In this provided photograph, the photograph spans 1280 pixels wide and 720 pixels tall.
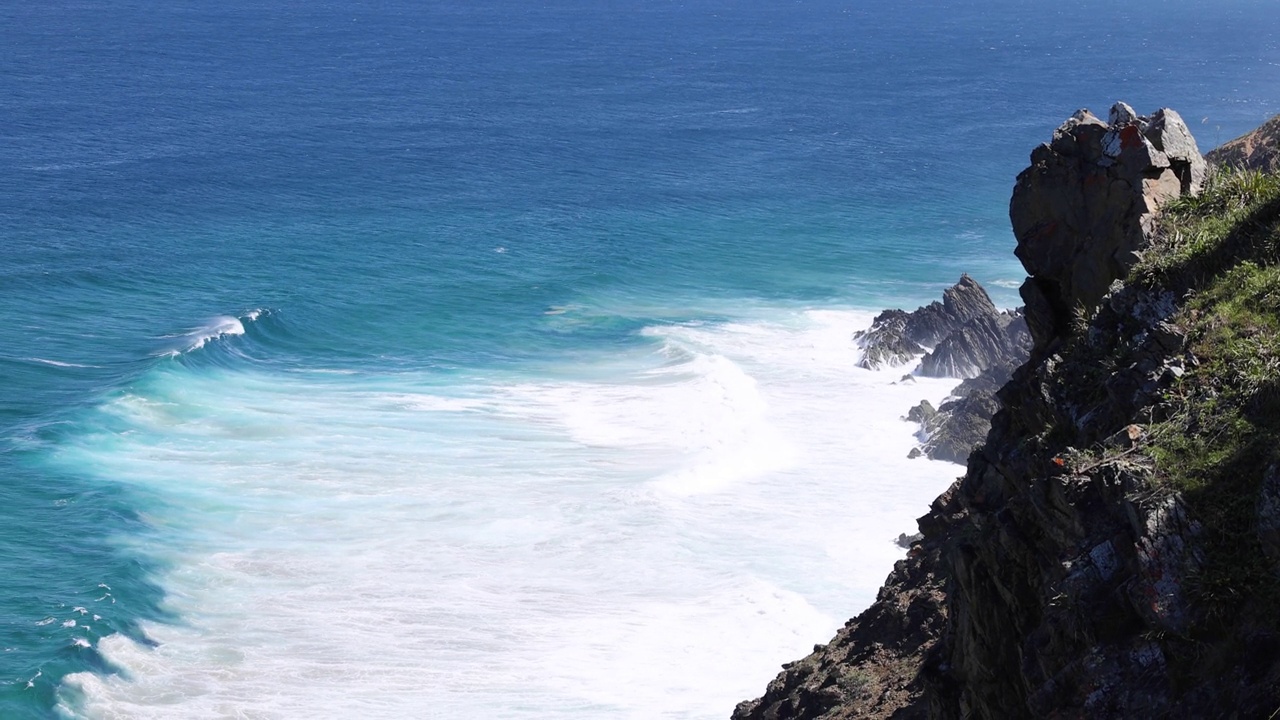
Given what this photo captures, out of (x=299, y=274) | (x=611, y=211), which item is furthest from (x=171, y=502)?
(x=611, y=211)

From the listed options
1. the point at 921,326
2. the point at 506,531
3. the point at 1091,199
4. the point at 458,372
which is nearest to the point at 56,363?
the point at 458,372

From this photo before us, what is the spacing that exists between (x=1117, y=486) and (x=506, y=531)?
25.3 m

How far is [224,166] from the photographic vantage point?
85.5 metres

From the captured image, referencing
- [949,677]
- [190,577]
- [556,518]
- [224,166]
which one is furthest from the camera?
[224,166]

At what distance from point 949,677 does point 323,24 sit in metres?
162

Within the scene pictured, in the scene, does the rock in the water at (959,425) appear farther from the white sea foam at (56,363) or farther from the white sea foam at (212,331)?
the white sea foam at (56,363)

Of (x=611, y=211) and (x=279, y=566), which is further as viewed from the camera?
(x=611, y=211)

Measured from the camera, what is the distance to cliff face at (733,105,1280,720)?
1132 centimetres

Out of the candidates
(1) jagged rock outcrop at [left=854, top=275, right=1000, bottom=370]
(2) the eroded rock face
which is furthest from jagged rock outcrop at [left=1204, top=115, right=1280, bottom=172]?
(2) the eroded rock face

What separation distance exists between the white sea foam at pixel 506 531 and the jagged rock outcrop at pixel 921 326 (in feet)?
4.69

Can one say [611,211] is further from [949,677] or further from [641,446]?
[949,677]

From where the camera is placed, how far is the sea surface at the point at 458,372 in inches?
1203

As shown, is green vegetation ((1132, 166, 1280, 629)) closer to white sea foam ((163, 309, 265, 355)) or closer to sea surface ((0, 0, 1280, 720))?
sea surface ((0, 0, 1280, 720))

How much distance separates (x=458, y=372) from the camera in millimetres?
53125
